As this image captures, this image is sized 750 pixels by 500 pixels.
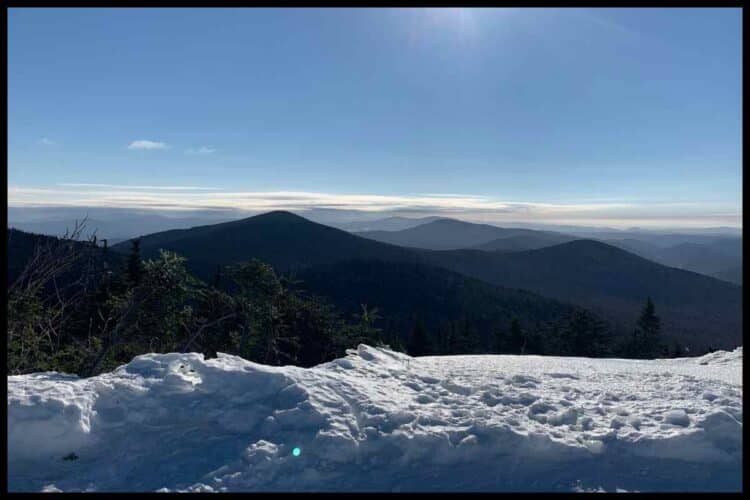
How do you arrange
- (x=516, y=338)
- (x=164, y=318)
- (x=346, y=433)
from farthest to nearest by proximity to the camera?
(x=516, y=338) → (x=164, y=318) → (x=346, y=433)

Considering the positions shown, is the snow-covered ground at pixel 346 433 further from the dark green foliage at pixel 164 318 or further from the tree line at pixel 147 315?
the dark green foliage at pixel 164 318

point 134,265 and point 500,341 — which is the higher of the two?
point 134,265

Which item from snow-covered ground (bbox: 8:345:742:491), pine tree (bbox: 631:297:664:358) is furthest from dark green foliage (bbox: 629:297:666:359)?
snow-covered ground (bbox: 8:345:742:491)

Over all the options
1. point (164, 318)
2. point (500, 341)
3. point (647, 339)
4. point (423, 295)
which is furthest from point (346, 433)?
point (423, 295)

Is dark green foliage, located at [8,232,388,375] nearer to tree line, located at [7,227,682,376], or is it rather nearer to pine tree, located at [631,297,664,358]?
tree line, located at [7,227,682,376]

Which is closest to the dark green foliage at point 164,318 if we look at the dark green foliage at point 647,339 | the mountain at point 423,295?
the dark green foliage at point 647,339

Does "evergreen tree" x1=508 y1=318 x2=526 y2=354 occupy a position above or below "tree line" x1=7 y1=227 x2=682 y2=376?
below

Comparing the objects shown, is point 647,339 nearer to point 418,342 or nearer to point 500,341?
point 500,341
